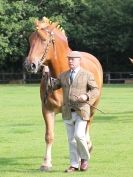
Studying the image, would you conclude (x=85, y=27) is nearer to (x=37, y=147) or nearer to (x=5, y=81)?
(x=5, y=81)

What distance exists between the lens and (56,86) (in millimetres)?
9859

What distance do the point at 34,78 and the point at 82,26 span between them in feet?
25.5

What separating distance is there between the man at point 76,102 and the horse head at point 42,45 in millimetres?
501

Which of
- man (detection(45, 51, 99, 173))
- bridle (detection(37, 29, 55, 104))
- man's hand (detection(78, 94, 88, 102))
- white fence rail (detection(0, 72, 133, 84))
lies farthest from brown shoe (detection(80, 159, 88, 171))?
white fence rail (detection(0, 72, 133, 84))

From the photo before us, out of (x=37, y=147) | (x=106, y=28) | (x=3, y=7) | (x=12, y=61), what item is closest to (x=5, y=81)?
(x=12, y=61)

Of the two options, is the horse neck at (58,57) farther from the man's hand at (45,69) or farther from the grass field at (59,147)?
the grass field at (59,147)

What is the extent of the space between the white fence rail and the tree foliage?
951 millimetres

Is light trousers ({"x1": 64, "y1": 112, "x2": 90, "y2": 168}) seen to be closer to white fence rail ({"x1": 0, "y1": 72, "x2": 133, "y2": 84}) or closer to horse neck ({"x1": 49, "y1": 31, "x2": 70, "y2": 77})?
horse neck ({"x1": 49, "y1": 31, "x2": 70, "y2": 77})

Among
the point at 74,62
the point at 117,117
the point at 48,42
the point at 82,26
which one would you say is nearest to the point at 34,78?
the point at 82,26

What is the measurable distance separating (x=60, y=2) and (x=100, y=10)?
4496 mm

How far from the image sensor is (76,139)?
31.0 ft

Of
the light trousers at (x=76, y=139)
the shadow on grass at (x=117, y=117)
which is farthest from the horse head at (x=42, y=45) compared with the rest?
the shadow on grass at (x=117, y=117)

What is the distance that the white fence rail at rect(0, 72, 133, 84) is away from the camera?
61.2 m

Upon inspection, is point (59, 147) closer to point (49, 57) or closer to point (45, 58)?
point (49, 57)
